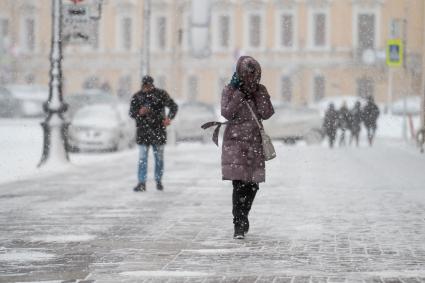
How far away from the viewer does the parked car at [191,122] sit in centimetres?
3984

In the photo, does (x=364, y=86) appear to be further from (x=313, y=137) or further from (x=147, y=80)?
(x=147, y=80)

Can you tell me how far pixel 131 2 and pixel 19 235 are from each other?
66793mm

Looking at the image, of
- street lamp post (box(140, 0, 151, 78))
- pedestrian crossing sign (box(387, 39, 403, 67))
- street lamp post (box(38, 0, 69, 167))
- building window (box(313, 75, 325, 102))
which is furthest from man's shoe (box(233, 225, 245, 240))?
building window (box(313, 75, 325, 102))

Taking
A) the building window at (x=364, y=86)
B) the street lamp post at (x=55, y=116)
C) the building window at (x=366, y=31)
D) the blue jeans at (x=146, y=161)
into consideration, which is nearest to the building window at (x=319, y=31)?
the building window at (x=366, y=31)

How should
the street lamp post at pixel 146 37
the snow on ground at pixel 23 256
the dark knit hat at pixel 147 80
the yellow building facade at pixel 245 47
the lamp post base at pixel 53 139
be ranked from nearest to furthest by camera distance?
the snow on ground at pixel 23 256 < the dark knit hat at pixel 147 80 < the lamp post base at pixel 53 139 < the street lamp post at pixel 146 37 < the yellow building facade at pixel 245 47

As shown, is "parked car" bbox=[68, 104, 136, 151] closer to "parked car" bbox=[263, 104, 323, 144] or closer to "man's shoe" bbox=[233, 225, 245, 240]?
"parked car" bbox=[263, 104, 323, 144]

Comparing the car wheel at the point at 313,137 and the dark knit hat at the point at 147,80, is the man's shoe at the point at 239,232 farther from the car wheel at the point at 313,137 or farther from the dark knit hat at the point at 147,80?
the car wheel at the point at 313,137

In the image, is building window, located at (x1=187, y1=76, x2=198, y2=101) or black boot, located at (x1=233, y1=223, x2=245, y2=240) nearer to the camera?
black boot, located at (x1=233, y1=223, x2=245, y2=240)

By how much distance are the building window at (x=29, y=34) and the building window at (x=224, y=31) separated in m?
12.1

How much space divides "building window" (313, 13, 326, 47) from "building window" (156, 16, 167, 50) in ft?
30.7

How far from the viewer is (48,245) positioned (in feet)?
35.6

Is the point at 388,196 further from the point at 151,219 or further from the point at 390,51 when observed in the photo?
the point at 390,51

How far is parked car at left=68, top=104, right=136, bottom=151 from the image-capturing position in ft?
106

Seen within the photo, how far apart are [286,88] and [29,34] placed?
17059mm
